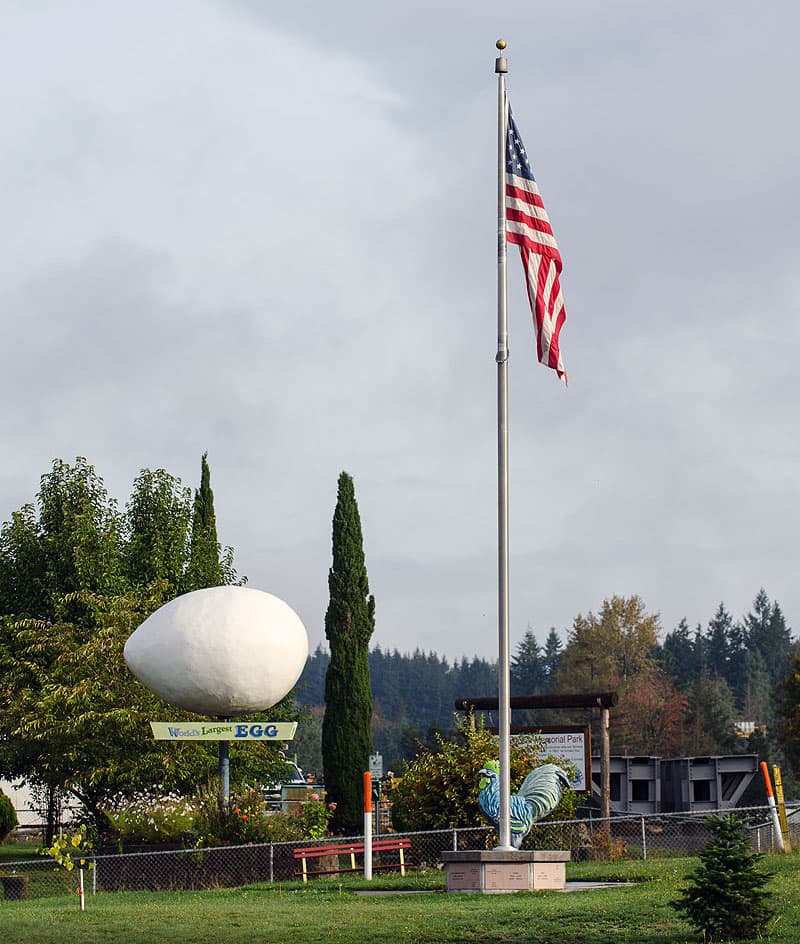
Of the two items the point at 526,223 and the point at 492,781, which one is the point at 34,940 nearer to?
the point at 492,781

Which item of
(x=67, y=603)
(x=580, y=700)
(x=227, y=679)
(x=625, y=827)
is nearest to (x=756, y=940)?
(x=227, y=679)

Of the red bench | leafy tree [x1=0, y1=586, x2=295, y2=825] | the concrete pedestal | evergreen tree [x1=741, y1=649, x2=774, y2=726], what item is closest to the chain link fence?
the red bench

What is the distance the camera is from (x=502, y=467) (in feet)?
60.1

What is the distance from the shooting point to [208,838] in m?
24.4

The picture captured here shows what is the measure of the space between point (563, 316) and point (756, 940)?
9648mm

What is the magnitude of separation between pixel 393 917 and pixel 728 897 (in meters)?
4.43

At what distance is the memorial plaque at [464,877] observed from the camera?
691 inches

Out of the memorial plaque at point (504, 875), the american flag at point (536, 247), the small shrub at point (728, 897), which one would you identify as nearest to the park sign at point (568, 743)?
the memorial plaque at point (504, 875)

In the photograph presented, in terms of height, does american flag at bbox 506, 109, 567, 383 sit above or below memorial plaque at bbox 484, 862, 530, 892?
above

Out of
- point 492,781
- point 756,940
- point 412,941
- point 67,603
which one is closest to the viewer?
point 756,940

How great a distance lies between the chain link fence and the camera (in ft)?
73.9

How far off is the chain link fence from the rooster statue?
116cm

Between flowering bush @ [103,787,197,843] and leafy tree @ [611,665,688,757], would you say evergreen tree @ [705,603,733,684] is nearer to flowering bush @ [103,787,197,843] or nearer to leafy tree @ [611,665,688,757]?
leafy tree @ [611,665,688,757]

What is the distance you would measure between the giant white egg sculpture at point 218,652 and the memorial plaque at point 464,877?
7.29m
